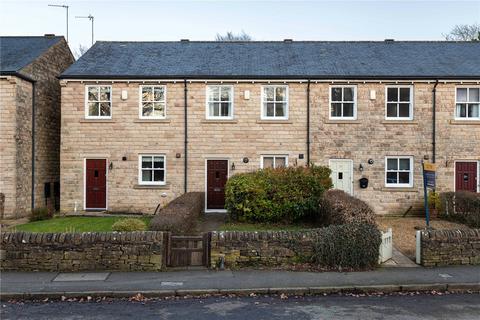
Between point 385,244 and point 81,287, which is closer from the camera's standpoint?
point 81,287

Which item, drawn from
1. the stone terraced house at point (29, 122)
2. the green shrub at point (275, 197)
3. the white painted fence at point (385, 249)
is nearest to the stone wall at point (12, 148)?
the stone terraced house at point (29, 122)

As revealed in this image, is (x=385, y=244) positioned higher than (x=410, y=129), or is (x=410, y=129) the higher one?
(x=410, y=129)

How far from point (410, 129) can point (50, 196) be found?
17.3 metres

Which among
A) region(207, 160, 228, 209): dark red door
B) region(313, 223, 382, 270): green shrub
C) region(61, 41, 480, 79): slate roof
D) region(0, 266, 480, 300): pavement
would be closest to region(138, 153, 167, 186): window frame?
region(207, 160, 228, 209): dark red door

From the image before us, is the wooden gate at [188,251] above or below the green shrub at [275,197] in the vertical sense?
below

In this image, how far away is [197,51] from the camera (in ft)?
77.9

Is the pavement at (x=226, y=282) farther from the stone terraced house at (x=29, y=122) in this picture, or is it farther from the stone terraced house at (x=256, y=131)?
the stone terraced house at (x=256, y=131)

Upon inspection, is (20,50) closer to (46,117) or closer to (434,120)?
(46,117)

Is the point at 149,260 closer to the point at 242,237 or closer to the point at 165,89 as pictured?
the point at 242,237

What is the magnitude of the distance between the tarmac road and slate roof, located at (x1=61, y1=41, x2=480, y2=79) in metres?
13.4

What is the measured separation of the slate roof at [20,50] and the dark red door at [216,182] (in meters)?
9.30

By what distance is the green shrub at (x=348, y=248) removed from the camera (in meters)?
10.8

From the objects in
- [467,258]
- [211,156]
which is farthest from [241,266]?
[211,156]

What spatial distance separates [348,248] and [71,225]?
10.7 m
